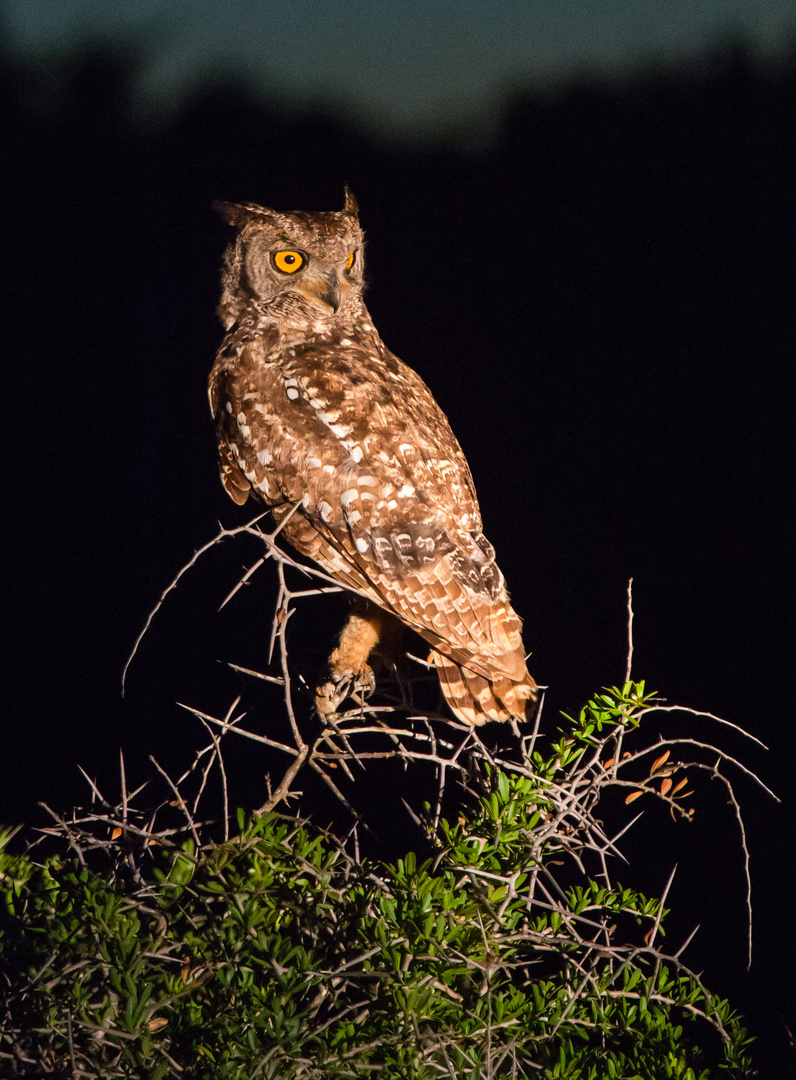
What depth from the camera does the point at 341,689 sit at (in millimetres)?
1436

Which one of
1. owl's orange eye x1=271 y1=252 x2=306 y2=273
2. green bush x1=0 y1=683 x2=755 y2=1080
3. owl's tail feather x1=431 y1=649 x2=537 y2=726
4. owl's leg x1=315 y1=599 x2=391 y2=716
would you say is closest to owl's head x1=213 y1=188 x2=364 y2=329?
owl's orange eye x1=271 y1=252 x2=306 y2=273

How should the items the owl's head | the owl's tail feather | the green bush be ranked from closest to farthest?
the green bush, the owl's tail feather, the owl's head

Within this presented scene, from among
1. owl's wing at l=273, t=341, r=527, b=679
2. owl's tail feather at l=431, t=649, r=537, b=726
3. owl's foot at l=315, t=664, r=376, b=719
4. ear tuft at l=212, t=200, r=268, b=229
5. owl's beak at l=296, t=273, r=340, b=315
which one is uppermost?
ear tuft at l=212, t=200, r=268, b=229

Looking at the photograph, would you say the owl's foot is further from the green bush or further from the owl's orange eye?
the owl's orange eye

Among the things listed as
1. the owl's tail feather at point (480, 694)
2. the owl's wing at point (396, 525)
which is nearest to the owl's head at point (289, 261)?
the owl's wing at point (396, 525)

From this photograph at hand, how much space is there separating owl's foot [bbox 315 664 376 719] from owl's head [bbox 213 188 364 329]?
618 millimetres

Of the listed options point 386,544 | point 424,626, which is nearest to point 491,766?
point 424,626

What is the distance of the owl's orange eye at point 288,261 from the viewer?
1457 millimetres

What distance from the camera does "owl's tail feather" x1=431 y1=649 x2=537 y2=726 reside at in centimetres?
131

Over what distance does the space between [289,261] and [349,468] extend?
1.27ft

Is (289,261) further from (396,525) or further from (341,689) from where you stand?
(341,689)

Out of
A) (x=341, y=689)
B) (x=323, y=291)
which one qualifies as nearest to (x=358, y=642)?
(x=341, y=689)

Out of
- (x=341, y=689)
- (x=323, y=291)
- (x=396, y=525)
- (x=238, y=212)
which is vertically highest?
(x=238, y=212)

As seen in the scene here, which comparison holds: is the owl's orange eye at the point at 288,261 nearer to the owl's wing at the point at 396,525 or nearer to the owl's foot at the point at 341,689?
the owl's wing at the point at 396,525
